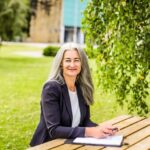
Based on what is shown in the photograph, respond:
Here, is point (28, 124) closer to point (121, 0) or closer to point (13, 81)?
point (121, 0)

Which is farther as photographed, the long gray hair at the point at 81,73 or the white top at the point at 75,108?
the white top at the point at 75,108

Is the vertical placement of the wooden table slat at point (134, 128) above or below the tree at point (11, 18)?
below

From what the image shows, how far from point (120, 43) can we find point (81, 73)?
196 cm

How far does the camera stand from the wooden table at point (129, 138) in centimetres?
331

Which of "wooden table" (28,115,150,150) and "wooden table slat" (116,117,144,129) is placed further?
"wooden table slat" (116,117,144,129)

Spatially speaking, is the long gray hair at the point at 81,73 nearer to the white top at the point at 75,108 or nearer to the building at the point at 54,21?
the white top at the point at 75,108

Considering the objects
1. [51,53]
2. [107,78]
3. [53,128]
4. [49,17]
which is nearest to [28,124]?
[107,78]

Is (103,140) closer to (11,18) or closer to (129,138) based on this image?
(129,138)

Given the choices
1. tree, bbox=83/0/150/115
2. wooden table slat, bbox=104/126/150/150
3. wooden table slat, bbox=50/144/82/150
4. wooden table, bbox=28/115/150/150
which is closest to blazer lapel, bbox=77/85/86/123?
wooden table, bbox=28/115/150/150

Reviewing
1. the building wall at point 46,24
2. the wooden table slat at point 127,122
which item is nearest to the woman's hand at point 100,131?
the wooden table slat at point 127,122

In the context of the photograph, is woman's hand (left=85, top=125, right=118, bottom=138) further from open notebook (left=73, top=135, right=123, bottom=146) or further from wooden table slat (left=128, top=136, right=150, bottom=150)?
wooden table slat (left=128, top=136, right=150, bottom=150)

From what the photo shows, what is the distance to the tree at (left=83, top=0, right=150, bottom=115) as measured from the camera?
229 inches

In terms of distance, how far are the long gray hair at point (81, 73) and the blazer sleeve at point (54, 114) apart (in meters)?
0.11

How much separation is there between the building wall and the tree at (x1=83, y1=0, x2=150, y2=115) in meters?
55.5
